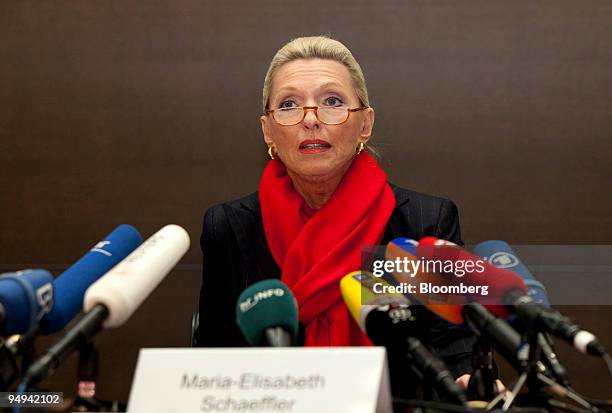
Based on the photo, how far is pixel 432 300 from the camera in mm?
1165

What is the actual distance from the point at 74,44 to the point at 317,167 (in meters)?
1.18

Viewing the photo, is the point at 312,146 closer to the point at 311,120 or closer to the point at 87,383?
the point at 311,120

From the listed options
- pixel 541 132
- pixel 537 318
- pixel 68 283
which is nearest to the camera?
pixel 537 318

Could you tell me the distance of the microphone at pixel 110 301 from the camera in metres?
0.89

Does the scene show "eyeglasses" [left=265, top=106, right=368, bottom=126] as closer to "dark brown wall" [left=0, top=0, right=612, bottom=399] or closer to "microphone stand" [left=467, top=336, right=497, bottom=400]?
"dark brown wall" [left=0, top=0, right=612, bottom=399]

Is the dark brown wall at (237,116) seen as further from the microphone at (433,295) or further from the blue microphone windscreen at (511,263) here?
the microphone at (433,295)

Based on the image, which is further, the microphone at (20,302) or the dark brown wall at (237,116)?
the dark brown wall at (237,116)

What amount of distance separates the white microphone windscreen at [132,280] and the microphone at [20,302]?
0.23 feet

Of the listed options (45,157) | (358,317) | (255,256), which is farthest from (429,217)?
(45,157)

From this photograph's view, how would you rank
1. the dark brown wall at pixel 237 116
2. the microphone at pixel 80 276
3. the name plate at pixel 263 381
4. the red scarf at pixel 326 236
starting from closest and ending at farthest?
the name plate at pixel 263 381 < the microphone at pixel 80 276 < the red scarf at pixel 326 236 < the dark brown wall at pixel 237 116

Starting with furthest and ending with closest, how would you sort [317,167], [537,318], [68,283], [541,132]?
[541,132] → [317,167] → [68,283] → [537,318]

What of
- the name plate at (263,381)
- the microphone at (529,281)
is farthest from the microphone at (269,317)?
the microphone at (529,281)

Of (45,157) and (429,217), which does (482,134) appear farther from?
(45,157)

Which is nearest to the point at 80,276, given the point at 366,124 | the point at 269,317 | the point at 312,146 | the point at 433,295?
the point at 269,317
